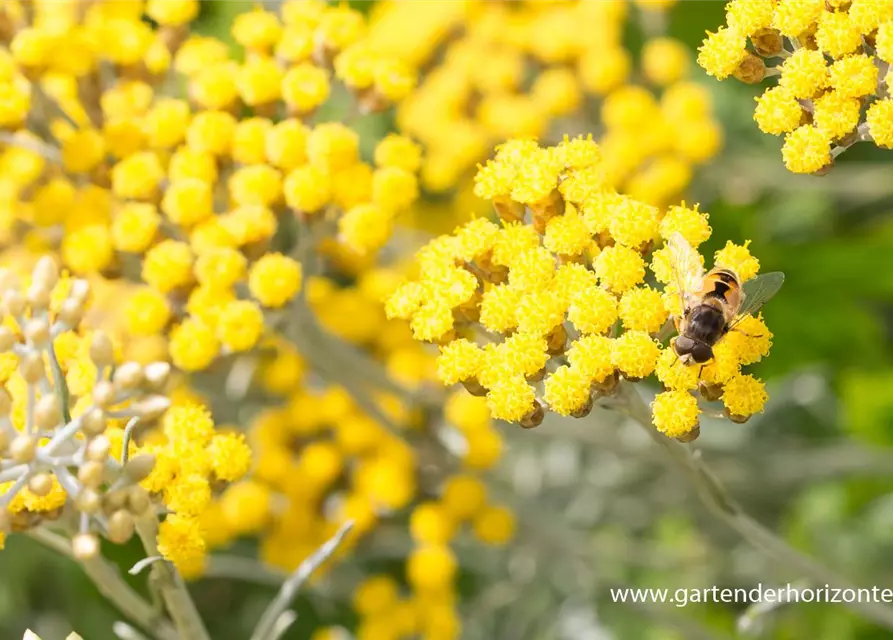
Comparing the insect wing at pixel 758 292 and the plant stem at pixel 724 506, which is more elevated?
the insect wing at pixel 758 292

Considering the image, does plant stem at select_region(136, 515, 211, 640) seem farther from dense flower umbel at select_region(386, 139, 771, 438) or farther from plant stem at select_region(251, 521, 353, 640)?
dense flower umbel at select_region(386, 139, 771, 438)

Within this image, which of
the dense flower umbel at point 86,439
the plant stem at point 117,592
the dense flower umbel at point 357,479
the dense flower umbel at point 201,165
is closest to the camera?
the dense flower umbel at point 86,439

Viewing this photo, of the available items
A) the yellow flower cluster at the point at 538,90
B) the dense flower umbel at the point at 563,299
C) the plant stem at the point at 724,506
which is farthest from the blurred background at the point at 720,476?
the dense flower umbel at the point at 563,299

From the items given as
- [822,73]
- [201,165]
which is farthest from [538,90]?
[822,73]

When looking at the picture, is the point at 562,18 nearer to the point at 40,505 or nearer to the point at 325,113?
the point at 325,113

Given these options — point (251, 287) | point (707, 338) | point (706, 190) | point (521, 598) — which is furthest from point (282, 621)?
point (706, 190)

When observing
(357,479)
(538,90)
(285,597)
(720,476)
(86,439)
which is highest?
(86,439)

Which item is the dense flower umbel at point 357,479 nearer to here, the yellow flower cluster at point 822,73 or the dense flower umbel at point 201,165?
the dense flower umbel at point 201,165

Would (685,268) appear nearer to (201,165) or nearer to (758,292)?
(758,292)
